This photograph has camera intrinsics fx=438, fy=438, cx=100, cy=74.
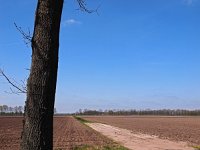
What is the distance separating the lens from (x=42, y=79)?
4238 millimetres

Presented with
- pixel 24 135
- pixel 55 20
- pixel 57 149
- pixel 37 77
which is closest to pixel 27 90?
pixel 37 77

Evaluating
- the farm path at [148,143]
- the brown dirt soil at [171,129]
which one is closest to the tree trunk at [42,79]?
the farm path at [148,143]

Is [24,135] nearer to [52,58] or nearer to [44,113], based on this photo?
[44,113]

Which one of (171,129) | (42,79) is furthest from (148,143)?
(171,129)

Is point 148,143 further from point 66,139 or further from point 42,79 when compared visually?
point 42,79

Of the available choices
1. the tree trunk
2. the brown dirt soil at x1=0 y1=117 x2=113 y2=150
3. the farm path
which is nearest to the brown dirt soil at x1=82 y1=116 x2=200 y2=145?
the farm path

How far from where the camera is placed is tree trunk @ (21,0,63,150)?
415 cm

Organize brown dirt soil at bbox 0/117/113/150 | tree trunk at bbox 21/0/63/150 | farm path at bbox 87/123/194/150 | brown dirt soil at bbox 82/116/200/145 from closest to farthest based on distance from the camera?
tree trunk at bbox 21/0/63/150 → farm path at bbox 87/123/194/150 → brown dirt soil at bbox 0/117/113/150 → brown dirt soil at bbox 82/116/200/145

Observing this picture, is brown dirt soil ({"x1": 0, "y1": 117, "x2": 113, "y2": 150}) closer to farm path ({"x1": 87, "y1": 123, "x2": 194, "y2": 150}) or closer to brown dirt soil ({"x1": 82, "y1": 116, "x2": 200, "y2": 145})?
farm path ({"x1": 87, "y1": 123, "x2": 194, "y2": 150})

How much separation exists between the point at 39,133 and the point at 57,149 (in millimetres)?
19104

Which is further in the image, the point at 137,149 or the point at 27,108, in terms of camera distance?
the point at 137,149

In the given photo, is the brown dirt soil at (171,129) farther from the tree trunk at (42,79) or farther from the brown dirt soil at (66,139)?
the tree trunk at (42,79)

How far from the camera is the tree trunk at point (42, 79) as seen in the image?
163 inches

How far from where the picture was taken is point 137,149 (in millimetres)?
23703
